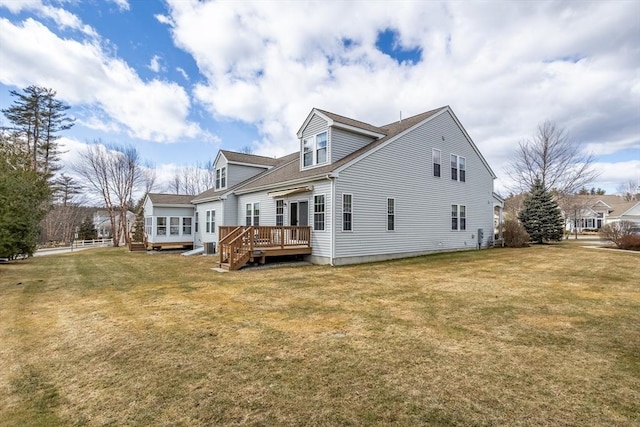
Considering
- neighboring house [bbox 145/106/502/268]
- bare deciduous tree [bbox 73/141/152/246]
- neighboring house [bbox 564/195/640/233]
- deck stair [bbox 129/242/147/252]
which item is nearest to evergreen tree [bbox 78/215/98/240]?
bare deciduous tree [bbox 73/141/152/246]

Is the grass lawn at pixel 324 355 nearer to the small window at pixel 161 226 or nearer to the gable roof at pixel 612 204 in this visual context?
the small window at pixel 161 226

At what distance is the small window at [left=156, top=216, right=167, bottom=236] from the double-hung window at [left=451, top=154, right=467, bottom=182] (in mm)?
20328

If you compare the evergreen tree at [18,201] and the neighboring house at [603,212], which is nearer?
the evergreen tree at [18,201]

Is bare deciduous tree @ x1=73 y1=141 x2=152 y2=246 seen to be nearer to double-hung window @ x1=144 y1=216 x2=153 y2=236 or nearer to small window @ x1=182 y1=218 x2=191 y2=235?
double-hung window @ x1=144 y1=216 x2=153 y2=236

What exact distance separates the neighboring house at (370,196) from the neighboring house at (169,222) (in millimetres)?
5870

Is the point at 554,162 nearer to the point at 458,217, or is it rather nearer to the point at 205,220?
the point at 458,217

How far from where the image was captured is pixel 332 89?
19625 millimetres

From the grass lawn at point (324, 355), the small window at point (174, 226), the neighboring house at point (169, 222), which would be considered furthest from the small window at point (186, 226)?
the grass lawn at point (324, 355)

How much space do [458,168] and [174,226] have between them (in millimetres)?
20409

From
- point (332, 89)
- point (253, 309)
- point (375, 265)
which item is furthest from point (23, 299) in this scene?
point (332, 89)

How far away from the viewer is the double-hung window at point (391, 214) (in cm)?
1422

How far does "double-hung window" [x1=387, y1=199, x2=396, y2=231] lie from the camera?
14219 millimetres

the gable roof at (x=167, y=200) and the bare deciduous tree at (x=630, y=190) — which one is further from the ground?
the bare deciduous tree at (x=630, y=190)

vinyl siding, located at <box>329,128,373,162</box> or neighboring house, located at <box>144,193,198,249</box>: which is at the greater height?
vinyl siding, located at <box>329,128,373,162</box>
